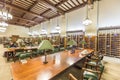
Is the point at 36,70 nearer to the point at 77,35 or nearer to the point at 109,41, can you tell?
the point at 109,41

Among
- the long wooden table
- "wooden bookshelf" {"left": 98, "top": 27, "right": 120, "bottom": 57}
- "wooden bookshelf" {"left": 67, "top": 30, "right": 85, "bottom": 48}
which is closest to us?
the long wooden table

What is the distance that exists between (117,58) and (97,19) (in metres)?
3.28

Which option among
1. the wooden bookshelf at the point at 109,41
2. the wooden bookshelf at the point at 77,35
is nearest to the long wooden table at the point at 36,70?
the wooden bookshelf at the point at 109,41

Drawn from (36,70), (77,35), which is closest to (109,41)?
(77,35)

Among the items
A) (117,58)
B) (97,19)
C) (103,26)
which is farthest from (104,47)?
(97,19)

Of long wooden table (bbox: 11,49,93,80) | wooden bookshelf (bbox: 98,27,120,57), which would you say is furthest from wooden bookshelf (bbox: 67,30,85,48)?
long wooden table (bbox: 11,49,93,80)

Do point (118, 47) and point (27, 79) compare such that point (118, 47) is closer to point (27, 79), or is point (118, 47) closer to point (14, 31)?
point (27, 79)

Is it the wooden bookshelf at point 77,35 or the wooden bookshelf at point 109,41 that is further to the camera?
the wooden bookshelf at point 77,35

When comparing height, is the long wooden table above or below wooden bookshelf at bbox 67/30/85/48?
below

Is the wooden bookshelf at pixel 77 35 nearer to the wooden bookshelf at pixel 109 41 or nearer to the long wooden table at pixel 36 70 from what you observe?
the wooden bookshelf at pixel 109 41

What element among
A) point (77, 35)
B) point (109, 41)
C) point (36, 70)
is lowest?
point (36, 70)

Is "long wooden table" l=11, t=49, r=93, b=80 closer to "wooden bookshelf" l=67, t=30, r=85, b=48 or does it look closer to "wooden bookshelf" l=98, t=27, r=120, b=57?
"wooden bookshelf" l=98, t=27, r=120, b=57

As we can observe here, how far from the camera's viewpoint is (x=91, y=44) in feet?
24.2

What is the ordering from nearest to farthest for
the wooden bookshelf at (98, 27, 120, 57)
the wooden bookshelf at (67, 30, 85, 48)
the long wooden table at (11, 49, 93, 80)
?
the long wooden table at (11, 49, 93, 80) < the wooden bookshelf at (98, 27, 120, 57) < the wooden bookshelf at (67, 30, 85, 48)
